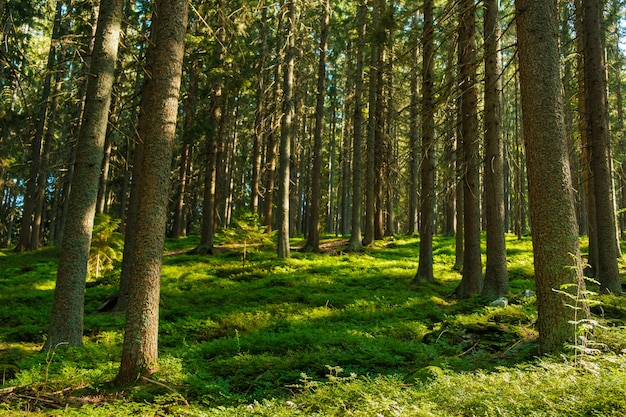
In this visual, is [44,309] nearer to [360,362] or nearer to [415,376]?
[360,362]

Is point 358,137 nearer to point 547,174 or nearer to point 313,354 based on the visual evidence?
point 313,354

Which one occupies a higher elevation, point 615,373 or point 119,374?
point 615,373

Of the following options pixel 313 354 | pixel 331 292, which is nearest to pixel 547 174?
pixel 313 354

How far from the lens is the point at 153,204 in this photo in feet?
19.1

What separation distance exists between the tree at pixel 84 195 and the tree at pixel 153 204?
2.45m

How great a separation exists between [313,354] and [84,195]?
4961 millimetres

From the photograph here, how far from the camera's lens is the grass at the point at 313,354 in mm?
3682

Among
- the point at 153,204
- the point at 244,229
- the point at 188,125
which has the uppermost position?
the point at 188,125

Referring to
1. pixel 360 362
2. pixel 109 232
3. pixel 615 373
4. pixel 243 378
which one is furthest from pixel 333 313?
pixel 109 232

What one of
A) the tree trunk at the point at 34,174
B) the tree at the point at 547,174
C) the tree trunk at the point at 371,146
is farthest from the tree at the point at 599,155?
the tree trunk at the point at 34,174

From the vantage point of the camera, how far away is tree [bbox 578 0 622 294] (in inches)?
392

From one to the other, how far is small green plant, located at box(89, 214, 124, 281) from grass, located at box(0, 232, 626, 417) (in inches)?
21.8

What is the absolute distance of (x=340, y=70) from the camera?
104 feet

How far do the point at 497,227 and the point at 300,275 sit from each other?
6.39 metres
